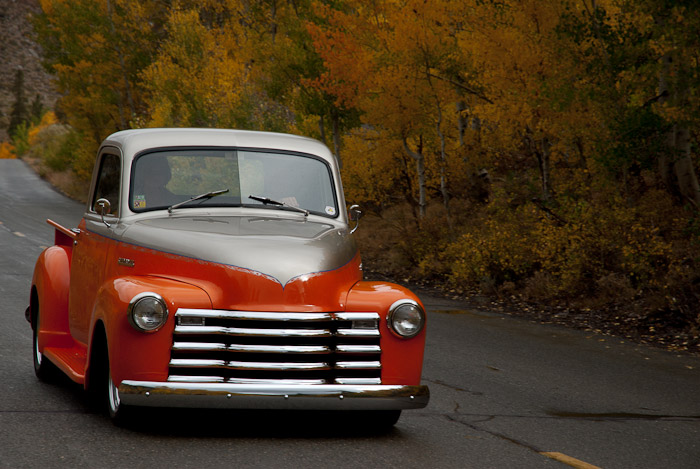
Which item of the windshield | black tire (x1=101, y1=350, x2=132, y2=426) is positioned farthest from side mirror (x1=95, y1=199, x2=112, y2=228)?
black tire (x1=101, y1=350, x2=132, y2=426)

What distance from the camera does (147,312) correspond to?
516cm

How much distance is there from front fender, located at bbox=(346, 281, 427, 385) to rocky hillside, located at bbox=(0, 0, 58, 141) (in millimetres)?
144810

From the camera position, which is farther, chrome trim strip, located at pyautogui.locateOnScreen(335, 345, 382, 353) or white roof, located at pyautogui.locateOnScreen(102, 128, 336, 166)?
white roof, located at pyautogui.locateOnScreen(102, 128, 336, 166)

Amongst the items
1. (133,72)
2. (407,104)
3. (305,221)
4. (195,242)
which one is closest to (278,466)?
(195,242)

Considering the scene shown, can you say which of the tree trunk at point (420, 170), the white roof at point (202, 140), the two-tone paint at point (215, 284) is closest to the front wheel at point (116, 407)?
the two-tone paint at point (215, 284)

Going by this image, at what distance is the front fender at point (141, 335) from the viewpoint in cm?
514

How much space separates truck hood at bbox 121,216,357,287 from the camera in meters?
5.44

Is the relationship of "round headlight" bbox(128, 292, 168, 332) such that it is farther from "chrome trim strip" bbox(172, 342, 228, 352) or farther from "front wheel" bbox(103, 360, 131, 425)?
"front wheel" bbox(103, 360, 131, 425)

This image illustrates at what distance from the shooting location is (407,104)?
1911 centimetres

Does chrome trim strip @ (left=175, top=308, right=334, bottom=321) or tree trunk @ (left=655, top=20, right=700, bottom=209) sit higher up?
tree trunk @ (left=655, top=20, right=700, bottom=209)

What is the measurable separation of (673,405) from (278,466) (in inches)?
162

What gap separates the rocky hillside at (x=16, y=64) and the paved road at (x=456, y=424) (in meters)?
142

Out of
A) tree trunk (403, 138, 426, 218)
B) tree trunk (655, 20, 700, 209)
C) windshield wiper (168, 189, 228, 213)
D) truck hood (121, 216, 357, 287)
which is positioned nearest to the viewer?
truck hood (121, 216, 357, 287)

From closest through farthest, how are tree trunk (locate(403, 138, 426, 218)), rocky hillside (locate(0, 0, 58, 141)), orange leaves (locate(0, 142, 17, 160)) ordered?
tree trunk (locate(403, 138, 426, 218)) → orange leaves (locate(0, 142, 17, 160)) → rocky hillside (locate(0, 0, 58, 141))
